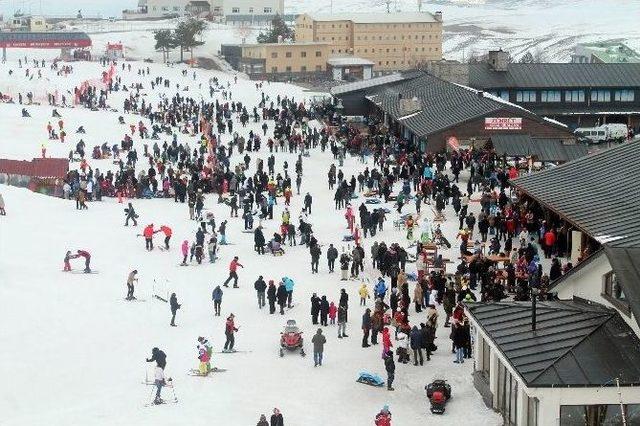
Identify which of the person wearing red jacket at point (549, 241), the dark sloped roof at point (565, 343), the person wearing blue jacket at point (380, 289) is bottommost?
the person wearing blue jacket at point (380, 289)

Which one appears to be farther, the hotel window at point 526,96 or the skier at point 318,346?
the hotel window at point 526,96

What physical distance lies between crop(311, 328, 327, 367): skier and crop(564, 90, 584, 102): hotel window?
4031cm

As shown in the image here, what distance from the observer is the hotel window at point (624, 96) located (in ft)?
198

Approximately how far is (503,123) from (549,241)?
18.9 metres

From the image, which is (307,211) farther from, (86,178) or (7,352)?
(7,352)

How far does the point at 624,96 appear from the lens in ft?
198

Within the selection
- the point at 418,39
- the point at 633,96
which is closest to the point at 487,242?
the point at 633,96

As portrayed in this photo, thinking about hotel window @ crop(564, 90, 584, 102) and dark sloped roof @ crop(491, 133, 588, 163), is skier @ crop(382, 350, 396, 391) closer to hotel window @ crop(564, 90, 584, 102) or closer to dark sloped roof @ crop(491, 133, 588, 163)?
dark sloped roof @ crop(491, 133, 588, 163)

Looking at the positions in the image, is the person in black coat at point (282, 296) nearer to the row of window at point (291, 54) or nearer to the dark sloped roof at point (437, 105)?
the dark sloped roof at point (437, 105)

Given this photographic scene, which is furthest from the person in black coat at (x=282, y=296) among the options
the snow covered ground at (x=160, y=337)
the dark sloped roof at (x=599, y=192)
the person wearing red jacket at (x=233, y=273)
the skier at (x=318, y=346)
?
the dark sloped roof at (x=599, y=192)

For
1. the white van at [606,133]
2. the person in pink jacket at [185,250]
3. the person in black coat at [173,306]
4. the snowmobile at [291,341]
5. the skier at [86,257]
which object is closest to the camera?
the snowmobile at [291,341]

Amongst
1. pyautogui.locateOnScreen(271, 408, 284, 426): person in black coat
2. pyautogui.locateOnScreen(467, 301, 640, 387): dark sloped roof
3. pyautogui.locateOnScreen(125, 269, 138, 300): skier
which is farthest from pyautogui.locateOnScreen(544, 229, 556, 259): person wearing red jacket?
pyautogui.locateOnScreen(271, 408, 284, 426): person in black coat

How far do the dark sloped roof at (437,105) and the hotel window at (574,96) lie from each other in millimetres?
6802

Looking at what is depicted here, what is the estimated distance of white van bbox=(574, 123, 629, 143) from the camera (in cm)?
5491
